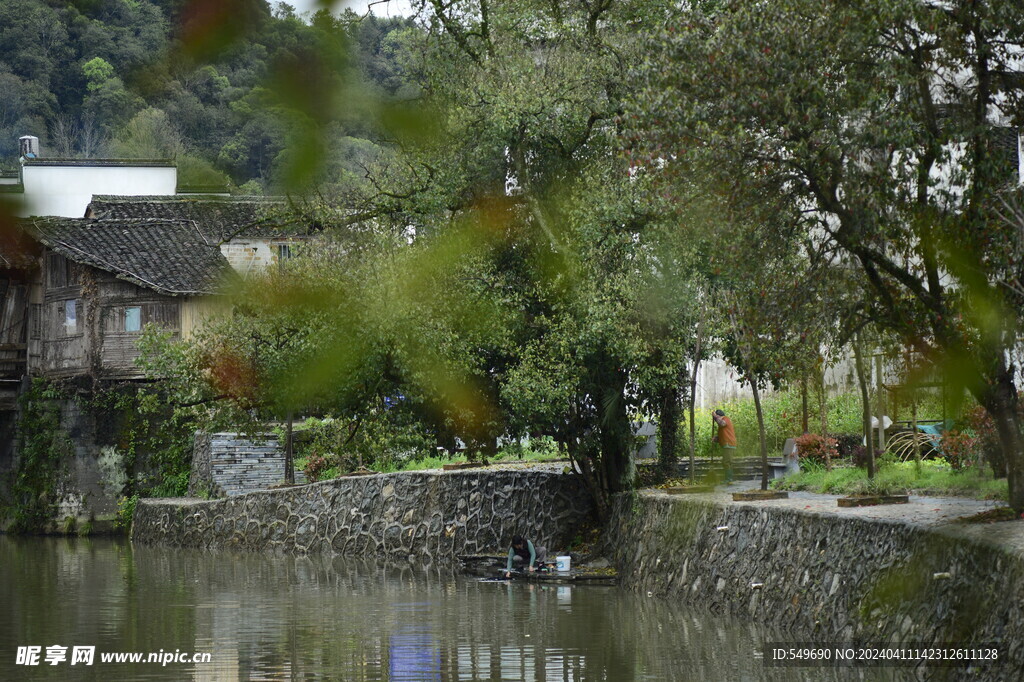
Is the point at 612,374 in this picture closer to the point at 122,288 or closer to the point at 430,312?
the point at 430,312

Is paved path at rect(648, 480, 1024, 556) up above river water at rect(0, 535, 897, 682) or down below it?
above

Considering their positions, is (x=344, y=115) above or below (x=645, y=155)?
below

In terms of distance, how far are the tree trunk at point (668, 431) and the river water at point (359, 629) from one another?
150 inches

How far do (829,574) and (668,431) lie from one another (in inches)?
376

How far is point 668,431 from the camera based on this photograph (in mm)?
23156

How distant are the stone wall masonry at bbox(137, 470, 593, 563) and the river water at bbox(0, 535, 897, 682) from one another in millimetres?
1303

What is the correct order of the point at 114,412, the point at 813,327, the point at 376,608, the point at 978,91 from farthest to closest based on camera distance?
1. the point at 114,412
2. the point at 376,608
3. the point at 813,327
4. the point at 978,91

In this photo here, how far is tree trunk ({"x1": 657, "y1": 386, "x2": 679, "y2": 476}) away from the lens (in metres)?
22.6

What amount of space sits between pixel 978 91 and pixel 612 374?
11.0m

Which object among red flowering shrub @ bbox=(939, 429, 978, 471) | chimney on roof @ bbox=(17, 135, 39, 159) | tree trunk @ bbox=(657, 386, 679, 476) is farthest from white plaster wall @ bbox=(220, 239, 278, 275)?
tree trunk @ bbox=(657, 386, 679, 476)

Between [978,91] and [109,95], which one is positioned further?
[978,91]

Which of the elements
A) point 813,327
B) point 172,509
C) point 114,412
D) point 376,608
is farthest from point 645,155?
point 114,412

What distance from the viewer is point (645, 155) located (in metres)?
12.5

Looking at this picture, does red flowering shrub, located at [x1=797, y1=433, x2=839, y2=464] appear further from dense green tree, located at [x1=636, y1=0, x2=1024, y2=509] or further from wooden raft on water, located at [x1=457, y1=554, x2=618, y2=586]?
dense green tree, located at [x1=636, y1=0, x2=1024, y2=509]
